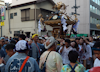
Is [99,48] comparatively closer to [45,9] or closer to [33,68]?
[33,68]

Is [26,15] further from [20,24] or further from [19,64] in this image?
[19,64]

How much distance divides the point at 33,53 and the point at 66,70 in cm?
297

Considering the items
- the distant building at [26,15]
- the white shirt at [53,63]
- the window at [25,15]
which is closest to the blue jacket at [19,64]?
the white shirt at [53,63]

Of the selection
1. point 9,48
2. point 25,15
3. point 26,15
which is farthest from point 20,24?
point 9,48

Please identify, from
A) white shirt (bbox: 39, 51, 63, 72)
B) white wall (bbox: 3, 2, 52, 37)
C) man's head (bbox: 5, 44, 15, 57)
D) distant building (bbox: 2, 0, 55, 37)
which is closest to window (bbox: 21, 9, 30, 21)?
distant building (bbox: 2, 0, 55, 37)

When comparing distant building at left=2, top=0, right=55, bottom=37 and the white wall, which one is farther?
the white wall

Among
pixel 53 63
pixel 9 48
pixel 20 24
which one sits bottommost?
pixel 53 63

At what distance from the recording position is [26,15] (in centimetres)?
1908

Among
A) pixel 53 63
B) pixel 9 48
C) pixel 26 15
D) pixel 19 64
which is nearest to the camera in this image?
pixel 19 64

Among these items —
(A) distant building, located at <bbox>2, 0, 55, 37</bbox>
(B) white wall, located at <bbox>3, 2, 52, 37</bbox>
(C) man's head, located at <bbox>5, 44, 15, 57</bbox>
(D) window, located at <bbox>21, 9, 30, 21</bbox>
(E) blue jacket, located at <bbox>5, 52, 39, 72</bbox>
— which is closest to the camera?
(E) blue jacket, located at <bbox>5, 52, 39, 72</bbox>

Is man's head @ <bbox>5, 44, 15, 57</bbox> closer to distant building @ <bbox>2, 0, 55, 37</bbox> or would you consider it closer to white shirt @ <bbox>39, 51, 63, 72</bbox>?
white shirt @ <bbox>39, 51, 63, 72</bbox>

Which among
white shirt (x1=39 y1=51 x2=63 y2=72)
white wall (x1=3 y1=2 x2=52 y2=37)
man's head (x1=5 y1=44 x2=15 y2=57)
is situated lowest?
white shirt (x1=39 y1=51 x2=63 y2=72)

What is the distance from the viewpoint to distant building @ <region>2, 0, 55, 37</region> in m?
18.1

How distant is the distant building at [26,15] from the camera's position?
1808 centimetres
